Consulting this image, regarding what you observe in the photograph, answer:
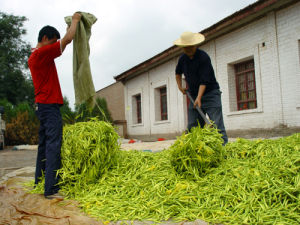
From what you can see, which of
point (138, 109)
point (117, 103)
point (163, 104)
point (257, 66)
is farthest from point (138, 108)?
point (257, 66)

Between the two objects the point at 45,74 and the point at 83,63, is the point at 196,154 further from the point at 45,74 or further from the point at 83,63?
the point at 45,74

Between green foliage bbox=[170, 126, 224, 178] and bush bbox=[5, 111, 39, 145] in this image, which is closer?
green foliage bbox=[170, 126, 224, 178]

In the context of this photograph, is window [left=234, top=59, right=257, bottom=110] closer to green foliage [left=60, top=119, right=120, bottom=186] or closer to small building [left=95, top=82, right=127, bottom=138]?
green foliage [left=60, top=119, right=120, bottom=186]

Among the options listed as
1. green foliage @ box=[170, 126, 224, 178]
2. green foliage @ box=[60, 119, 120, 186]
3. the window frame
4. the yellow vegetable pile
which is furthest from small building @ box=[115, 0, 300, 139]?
green foliage @ box=[60, 119, 120, 186]

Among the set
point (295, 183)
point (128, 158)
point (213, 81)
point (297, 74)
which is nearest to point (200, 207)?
point (295, 183)

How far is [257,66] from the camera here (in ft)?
25.8

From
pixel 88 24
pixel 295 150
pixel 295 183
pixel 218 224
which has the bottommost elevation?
pixel 218 224

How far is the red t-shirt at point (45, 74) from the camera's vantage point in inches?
108

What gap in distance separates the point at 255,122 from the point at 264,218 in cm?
636

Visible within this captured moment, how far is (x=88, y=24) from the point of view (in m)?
3.14

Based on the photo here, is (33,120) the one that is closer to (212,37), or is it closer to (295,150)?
(212,37)

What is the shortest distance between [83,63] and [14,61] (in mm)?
24570

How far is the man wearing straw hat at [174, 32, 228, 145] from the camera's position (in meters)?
3.67

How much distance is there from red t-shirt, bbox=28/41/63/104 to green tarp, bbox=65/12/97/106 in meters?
0.30
